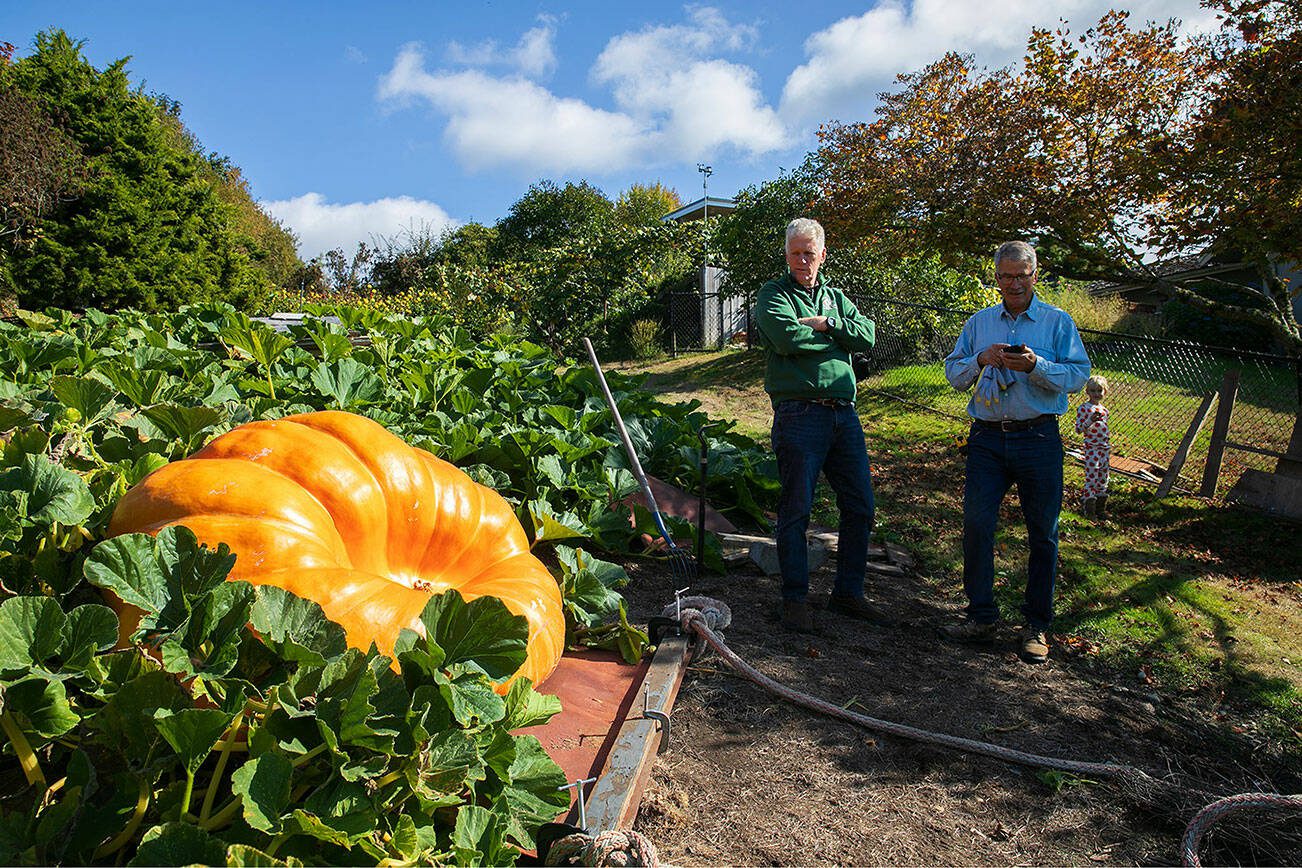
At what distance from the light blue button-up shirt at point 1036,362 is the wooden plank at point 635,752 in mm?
1759

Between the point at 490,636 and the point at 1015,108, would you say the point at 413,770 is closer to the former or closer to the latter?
the point at 490,636

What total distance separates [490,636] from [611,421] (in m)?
3.52

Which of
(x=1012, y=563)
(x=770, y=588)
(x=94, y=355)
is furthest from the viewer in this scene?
(x=1012, y=563)

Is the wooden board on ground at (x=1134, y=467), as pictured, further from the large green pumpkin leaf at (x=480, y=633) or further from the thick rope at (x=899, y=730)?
the large green pumpkin leaf at (x=480, y=633)

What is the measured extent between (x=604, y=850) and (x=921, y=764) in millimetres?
1386

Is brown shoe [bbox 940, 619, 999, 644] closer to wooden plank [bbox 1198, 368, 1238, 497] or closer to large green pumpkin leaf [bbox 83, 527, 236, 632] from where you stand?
large green pumpkin leaf [bbox 83, 527, 236, 632]

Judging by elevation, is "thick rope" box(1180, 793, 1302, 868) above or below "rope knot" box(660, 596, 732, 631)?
below

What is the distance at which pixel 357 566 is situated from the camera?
7.75 ft

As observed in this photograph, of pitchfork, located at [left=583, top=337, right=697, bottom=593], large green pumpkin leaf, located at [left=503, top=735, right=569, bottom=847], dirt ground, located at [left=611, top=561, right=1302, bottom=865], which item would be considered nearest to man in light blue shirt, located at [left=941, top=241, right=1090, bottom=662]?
dirt ground, located at [left=611, top=561, right=1302, bottom=865]

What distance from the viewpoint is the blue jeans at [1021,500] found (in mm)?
3584

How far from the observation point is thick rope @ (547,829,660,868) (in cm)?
170

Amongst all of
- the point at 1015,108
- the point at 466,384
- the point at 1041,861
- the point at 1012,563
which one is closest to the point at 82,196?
the point at 466,384

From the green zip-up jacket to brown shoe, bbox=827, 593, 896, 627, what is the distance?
0.96m

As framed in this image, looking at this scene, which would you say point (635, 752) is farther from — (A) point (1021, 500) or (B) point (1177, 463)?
(B) point (1177, 463)
